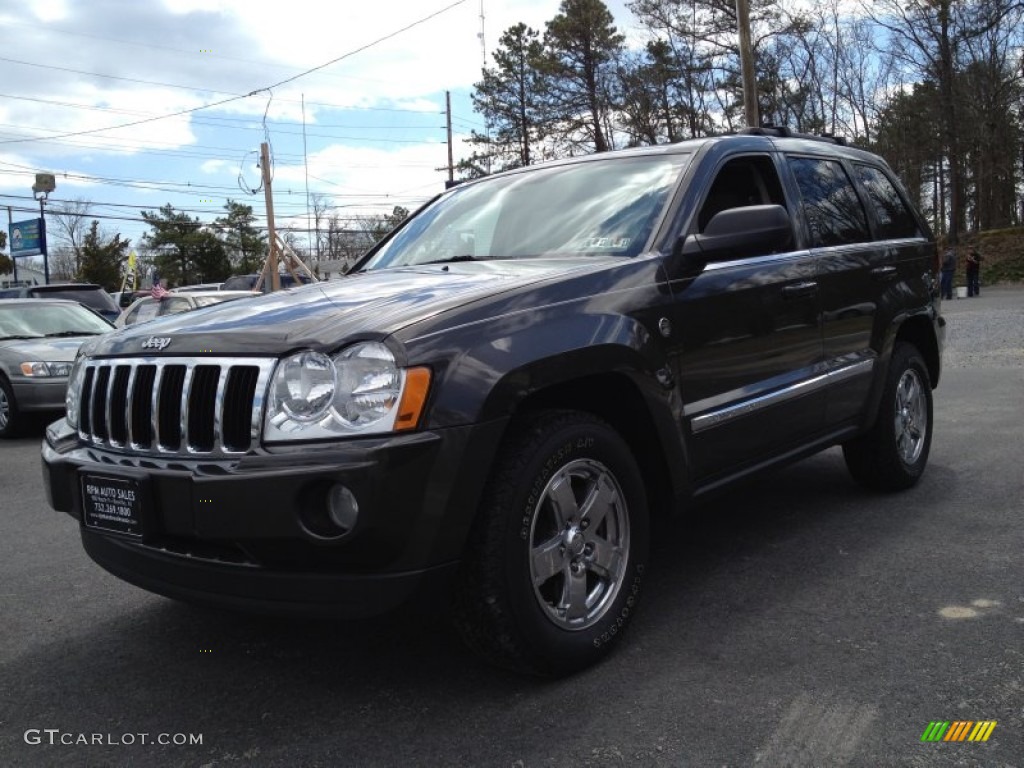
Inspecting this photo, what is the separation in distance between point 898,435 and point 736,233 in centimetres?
224

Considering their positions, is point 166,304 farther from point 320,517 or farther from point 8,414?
point 320,517

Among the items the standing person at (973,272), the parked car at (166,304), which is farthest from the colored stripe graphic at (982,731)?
the standing person at (973,272)

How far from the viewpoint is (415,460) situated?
2402 mm

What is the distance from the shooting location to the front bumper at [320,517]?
2383mm

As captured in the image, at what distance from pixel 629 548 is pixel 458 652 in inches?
27.7

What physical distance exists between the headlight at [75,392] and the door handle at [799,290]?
112 inches

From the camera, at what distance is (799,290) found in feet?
13.1

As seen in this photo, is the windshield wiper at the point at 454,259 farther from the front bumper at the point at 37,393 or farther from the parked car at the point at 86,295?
the parked car at the point at 86,295

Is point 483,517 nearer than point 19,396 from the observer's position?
Yes

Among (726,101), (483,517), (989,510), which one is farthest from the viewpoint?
(726,101)

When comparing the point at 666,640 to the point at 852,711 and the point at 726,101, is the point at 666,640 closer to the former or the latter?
the point at 852,711

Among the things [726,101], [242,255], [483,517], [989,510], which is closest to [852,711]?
[483,517]

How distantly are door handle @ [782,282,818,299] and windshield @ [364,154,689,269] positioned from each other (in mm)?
736

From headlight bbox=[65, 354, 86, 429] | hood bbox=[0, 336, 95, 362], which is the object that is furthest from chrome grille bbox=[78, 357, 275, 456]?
hood bbox=[0, 336, 95, 362]
